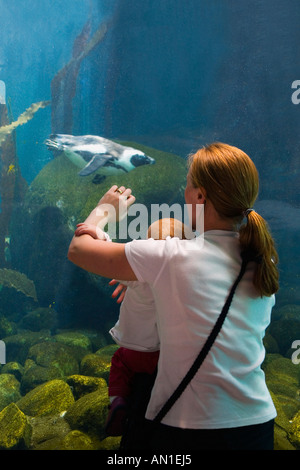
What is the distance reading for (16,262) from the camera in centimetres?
610

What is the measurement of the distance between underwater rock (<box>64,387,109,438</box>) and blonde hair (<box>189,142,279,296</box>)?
6.00 ft

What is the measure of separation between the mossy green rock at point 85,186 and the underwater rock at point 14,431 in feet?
11.1

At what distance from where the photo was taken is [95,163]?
5125 mm

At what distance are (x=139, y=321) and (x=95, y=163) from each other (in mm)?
4044

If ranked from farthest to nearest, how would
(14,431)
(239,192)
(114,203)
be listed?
(14,431), (114,203), (239,192)

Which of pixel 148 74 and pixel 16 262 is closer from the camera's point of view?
pixel 16 262

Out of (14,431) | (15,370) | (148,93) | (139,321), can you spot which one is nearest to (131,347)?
(139,321)

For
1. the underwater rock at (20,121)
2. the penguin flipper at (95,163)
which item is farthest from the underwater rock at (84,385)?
the underwater rock at (20,121)

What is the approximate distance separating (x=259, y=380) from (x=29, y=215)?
5485 mm

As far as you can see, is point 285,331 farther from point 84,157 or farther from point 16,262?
point 16,262

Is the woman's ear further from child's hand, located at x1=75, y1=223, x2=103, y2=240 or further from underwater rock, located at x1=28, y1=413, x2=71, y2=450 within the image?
underwater rock, located at x1=28, y1=413, x2=71, y2=450

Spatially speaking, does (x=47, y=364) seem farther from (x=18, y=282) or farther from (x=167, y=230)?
(x=167, y=230)

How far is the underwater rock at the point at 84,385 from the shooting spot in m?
3.05
